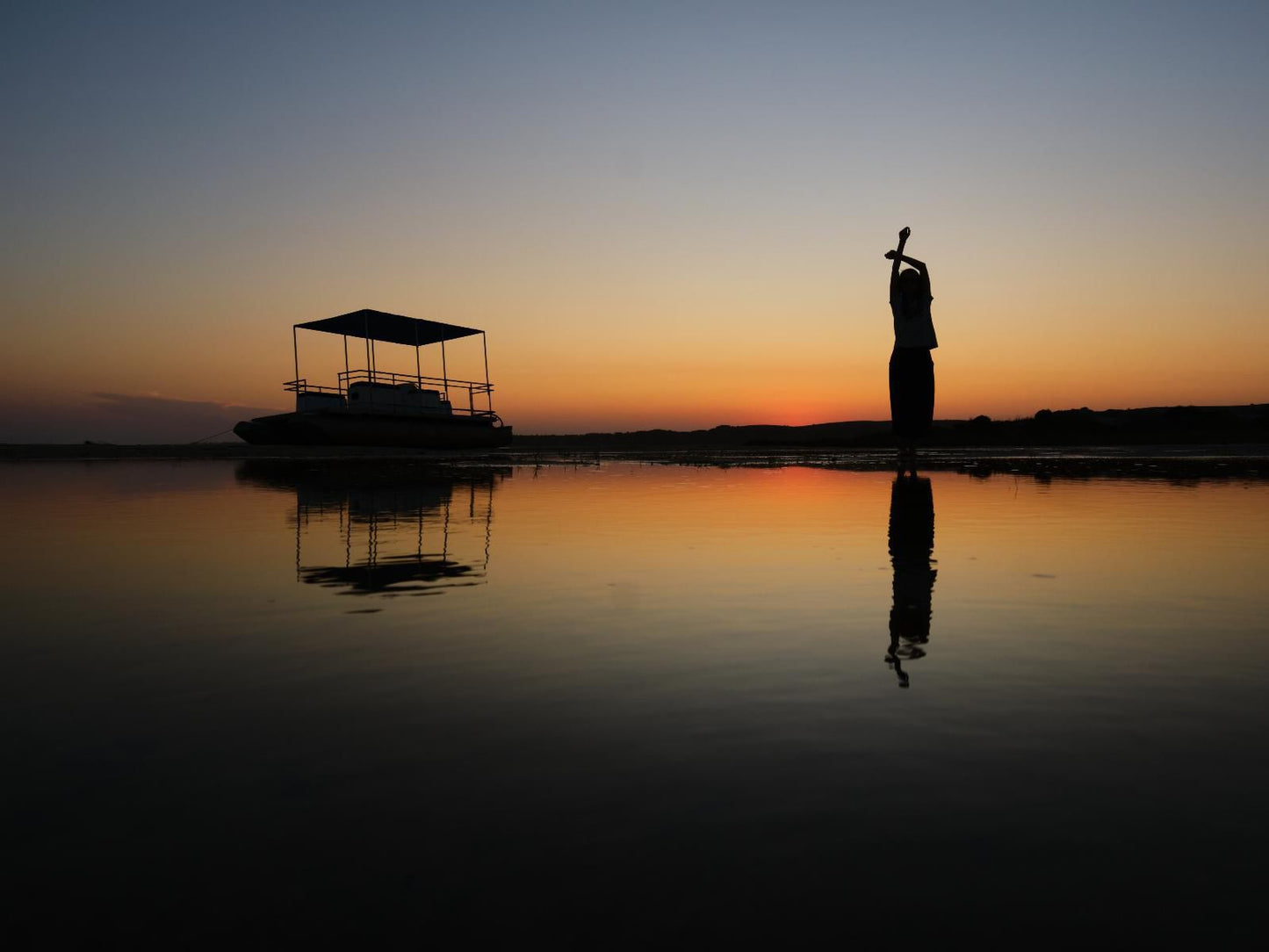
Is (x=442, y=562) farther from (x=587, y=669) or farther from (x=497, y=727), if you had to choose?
(x=497, y=727)

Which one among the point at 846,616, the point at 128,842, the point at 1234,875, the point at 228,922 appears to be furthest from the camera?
the point at 846,616

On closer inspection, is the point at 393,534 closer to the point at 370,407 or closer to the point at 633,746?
the point at 633,746

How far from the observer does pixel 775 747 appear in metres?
3.26

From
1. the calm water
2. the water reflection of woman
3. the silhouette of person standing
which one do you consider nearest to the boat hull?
the silhouette of person standing

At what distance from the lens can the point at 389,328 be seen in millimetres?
36000

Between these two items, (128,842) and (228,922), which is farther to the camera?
(128,842)

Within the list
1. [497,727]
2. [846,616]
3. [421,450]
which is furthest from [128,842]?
[421,450]

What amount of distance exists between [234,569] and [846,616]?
5505 mm

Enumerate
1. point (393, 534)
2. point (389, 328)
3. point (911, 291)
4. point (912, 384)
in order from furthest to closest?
point (389, 328) → point (912, 384) → point (911, 291) → point (393, 534)

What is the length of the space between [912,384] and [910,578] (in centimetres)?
1277

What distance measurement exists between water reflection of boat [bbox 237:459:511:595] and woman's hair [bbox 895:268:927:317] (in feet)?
32.2

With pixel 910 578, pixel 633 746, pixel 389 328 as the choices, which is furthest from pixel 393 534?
pixel 389 328

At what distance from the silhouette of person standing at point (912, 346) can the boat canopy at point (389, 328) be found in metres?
22.0

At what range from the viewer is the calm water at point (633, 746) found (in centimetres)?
223
